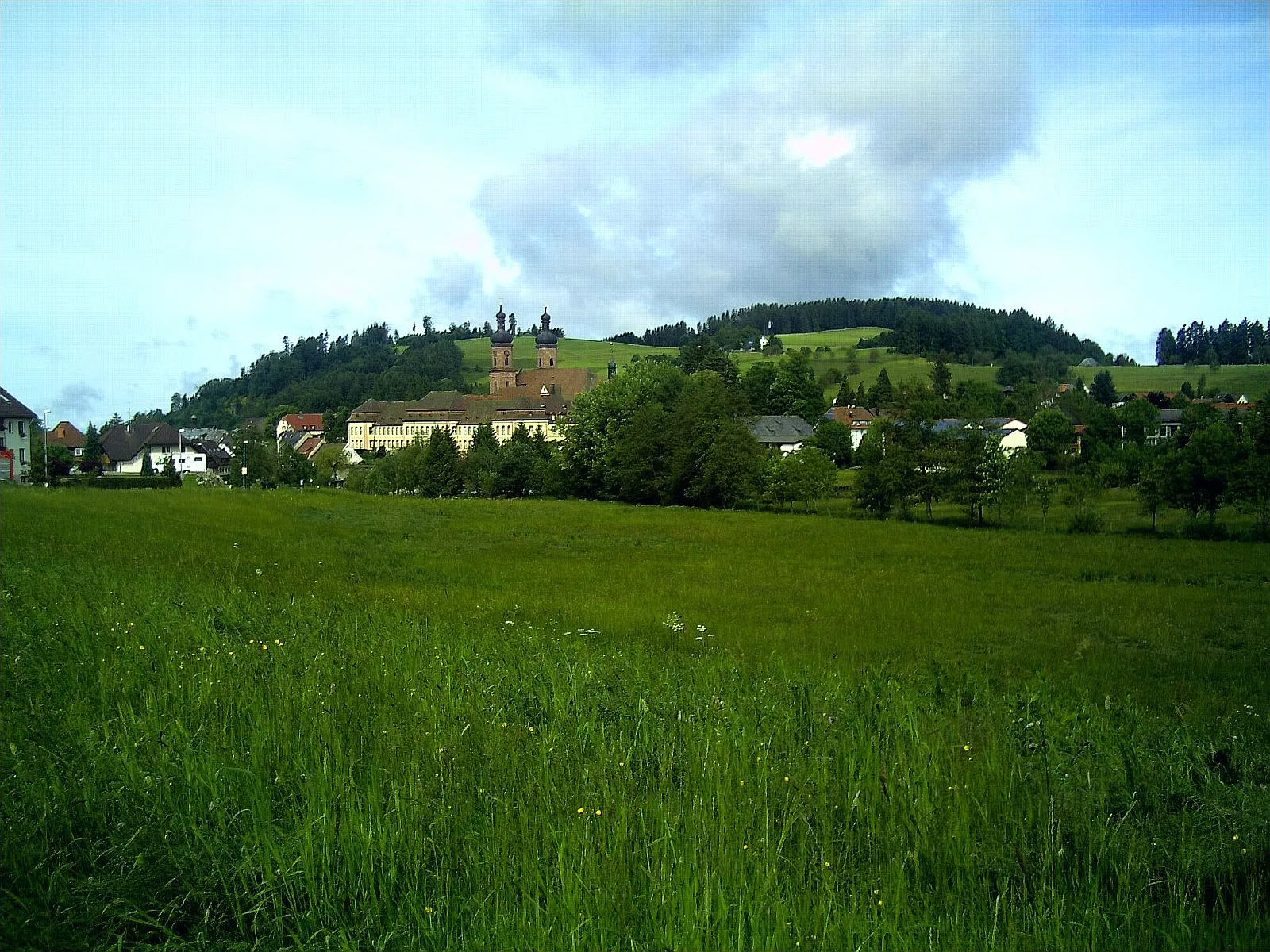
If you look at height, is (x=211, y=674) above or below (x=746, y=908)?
above

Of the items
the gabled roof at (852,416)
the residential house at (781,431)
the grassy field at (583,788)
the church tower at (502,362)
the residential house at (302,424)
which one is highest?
the church tower at (502,362)

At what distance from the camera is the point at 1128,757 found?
6.03m

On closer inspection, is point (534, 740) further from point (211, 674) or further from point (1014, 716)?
point (1014, 716)

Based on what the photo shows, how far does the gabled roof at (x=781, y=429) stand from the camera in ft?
373

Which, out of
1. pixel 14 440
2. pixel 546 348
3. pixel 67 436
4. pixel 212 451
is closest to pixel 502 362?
pixel 546 348

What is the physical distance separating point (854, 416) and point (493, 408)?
57.2 m

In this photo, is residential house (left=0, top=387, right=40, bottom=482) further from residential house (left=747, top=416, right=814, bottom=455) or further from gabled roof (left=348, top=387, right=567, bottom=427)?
gabled roof (left=348, top=387, right=567, bottom=427)

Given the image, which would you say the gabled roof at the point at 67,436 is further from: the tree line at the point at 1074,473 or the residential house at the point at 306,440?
the tree line at the point at 1074,473

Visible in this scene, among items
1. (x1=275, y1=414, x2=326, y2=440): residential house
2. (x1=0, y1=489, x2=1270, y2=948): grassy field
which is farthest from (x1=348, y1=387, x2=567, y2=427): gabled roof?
(x1=0, y1=489, x2=1270, y2=948): grassy field

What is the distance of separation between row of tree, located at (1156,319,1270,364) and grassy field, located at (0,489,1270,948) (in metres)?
70.0

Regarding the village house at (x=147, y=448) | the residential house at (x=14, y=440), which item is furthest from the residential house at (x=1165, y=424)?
the village house at (x=147, y=448)

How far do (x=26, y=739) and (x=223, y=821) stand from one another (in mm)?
2085

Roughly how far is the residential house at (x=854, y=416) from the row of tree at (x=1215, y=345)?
41014 mm

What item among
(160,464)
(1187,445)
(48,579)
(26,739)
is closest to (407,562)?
(48,579)
